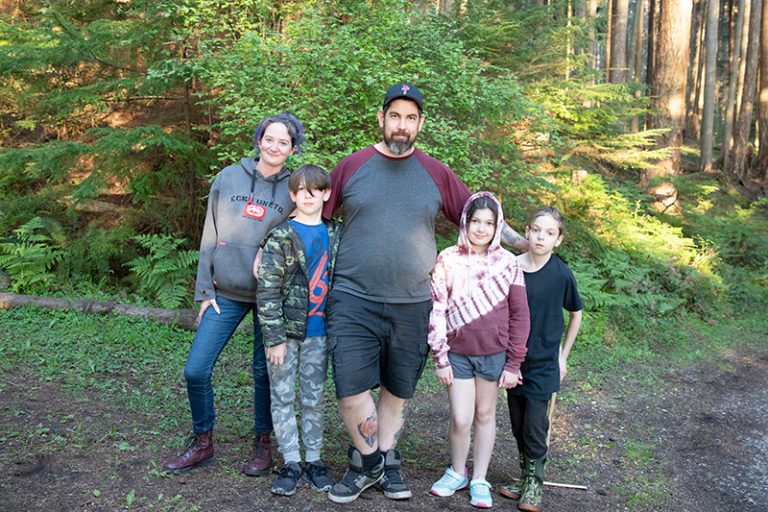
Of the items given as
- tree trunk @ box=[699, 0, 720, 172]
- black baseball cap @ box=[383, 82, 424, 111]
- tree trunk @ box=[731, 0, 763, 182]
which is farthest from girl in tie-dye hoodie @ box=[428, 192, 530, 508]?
tree trunk @ box=[699, 0, 720, 172]

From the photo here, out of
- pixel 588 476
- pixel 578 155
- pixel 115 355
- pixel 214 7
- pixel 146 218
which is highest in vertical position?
pixel 214 7

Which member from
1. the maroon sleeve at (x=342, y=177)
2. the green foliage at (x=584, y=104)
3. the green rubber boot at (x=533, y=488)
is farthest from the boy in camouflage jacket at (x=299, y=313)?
the green foliage at (x=584, y=104)

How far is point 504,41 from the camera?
34.2ft

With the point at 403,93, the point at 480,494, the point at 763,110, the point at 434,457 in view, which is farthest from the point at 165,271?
the point at 763,110

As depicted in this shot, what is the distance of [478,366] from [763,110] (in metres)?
19.7

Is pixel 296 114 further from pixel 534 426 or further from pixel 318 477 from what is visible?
pixel 534 426

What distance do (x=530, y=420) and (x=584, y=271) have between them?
5.97 meters

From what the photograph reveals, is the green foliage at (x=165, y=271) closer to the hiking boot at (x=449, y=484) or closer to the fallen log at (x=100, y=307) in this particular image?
the fallen log at (x=100, y=307)

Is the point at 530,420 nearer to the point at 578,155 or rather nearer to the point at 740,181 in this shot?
the point at 578,155

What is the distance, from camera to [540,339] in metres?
3.80

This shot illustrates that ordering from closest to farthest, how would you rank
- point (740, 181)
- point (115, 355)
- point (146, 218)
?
1. point (115, 355)
2. point (146, 218)
3. point (740, 181)

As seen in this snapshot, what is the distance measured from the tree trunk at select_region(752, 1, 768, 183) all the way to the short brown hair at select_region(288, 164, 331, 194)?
64.0 feet

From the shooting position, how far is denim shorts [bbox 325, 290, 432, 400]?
11.5 ft

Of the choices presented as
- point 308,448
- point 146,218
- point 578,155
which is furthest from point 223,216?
point 578,155
